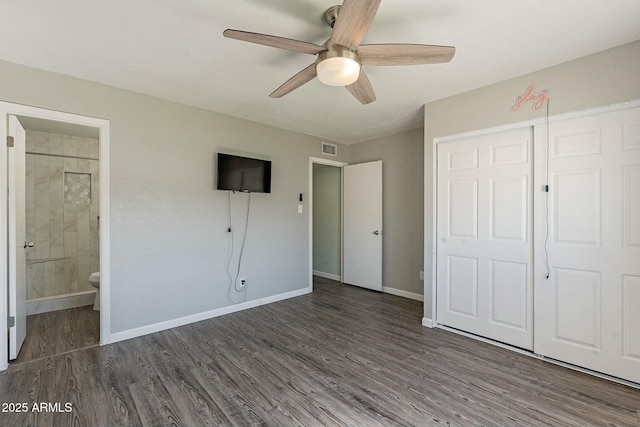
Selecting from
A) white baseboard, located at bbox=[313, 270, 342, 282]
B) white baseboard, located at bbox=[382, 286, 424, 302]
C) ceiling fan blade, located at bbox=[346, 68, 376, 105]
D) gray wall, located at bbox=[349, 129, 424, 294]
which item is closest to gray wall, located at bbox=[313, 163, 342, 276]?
white baseboard, located at bbox=[313, 270, 342, 282]

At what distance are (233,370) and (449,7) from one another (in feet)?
9.66

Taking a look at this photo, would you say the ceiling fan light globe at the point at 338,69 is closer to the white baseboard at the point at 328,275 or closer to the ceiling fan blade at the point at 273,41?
the ceiling fan blade at the point at 273,41

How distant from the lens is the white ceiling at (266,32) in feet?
5.77

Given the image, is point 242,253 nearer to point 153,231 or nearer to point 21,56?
point 153,231

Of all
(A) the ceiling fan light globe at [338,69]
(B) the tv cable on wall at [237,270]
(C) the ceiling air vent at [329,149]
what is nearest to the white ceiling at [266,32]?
(A) the ceiling fan light globe at [338,69]

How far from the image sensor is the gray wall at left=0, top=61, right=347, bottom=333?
2.76m

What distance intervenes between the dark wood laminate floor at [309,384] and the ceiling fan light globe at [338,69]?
6.83 feet

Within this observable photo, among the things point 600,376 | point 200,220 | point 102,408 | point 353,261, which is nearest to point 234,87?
point 200,220

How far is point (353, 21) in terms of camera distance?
1473 millimetres

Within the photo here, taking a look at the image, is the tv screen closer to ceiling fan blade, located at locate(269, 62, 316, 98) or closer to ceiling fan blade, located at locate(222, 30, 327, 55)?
ceiling fan blade, located at locate(269, 62, 316, 98)

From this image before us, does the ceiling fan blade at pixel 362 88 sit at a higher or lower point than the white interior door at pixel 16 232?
higher

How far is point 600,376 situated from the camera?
2.24 meters

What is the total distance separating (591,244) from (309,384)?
243 centimetres

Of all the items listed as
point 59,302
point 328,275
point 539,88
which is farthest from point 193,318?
point 539,88
